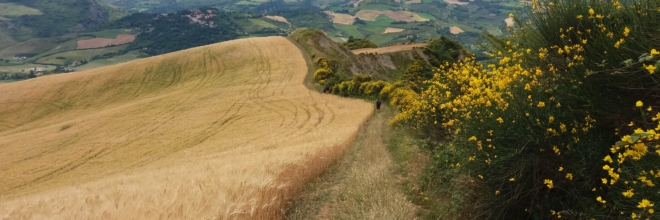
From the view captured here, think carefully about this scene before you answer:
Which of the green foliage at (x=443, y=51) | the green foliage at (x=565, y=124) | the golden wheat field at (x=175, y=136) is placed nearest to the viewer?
the green foliage at (x=565, y=124)

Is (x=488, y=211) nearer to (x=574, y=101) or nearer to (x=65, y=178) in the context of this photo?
(x=574, y=101)

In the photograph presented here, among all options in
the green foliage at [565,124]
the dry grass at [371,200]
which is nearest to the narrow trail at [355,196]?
the dry grass at [371,200]

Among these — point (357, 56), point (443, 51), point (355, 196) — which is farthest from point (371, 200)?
A: point (443, 51)

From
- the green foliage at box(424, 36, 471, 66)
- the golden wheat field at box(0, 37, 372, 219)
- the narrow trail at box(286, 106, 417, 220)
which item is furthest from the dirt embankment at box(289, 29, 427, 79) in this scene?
the narrow trail at box(286, 106, 417, 220)

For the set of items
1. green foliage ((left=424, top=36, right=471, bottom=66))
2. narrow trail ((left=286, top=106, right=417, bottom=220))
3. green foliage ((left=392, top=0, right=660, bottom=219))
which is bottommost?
green foliage ((left=424, top=36, right=471, bottom=66))

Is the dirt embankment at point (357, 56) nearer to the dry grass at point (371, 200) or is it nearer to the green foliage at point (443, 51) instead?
the green foliage at point (443, 51)

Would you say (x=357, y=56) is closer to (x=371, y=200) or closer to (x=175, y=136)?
(x=175, y=136)

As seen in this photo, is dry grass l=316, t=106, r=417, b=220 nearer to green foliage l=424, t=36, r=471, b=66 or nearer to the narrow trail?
the narrow trail

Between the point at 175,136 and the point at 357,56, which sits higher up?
the point at 175,136
